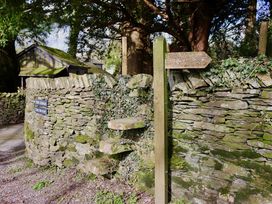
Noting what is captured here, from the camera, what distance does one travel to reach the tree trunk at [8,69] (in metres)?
16.0

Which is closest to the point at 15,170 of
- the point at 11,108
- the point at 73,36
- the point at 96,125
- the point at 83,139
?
the point at 83,139

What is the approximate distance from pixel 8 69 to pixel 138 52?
12510 mm

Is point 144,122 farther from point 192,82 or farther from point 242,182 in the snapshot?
point 242,182

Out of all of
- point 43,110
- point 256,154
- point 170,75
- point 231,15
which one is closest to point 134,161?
point 170,75

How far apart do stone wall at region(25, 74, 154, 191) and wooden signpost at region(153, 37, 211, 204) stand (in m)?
0.43

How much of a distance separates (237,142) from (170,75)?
110cm

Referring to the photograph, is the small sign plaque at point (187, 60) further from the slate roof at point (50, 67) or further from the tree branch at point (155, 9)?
the slate roof at point (50, 67)

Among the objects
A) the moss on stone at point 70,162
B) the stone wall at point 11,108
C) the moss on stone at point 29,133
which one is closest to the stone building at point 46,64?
the stone wall at point 11,108

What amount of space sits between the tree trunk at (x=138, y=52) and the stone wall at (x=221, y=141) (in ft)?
10.3

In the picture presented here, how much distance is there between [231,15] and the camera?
5945 mm

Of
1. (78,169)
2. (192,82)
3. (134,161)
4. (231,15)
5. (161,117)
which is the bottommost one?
(78,169)

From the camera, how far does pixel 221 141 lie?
305 centimetres

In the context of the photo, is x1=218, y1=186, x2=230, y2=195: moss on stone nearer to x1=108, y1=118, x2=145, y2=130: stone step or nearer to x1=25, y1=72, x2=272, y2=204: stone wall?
x1=25, y1=72, x2=272, y2=204: stone wall

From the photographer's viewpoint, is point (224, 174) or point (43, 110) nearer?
point (224, 174)
